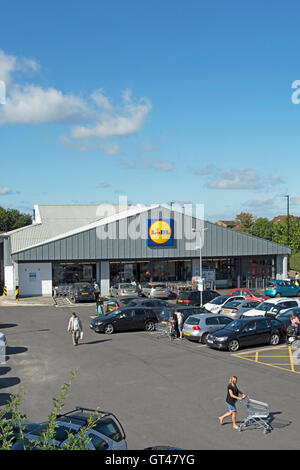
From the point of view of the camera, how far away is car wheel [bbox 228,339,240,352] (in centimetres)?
2050

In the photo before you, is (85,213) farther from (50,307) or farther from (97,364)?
(97,364)

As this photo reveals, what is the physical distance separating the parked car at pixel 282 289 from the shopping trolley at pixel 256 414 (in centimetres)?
2860

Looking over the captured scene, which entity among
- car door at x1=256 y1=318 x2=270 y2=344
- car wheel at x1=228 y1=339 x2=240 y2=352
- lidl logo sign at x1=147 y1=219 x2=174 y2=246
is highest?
lidl logo sign at x1=147 y1=219 x2=174 y2=246

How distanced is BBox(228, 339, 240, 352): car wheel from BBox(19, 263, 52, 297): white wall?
25380 millimetres

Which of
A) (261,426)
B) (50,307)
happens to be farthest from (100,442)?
(50,307)

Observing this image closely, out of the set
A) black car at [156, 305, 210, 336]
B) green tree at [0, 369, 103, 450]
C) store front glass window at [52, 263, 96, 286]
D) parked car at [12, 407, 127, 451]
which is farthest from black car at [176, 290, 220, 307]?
green tree at [0, 369, 103, 450]

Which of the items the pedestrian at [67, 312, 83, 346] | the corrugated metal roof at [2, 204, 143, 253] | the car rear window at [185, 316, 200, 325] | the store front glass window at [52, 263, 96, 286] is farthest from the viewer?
the corrugated metal roof at [2, 204, 143, 253]

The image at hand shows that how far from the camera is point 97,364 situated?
1836 centimetres

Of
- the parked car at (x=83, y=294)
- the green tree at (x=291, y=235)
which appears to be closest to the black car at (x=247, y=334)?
the parked car at (x=83, y=294)

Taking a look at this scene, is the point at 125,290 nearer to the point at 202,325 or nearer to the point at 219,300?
the point at 219,300

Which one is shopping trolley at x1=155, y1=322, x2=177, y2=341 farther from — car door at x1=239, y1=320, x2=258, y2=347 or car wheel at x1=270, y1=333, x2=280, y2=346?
car wheel at x1=270, y1=333, x2=280, y2=346

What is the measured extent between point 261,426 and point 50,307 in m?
26.3

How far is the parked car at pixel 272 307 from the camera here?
87.4 ft

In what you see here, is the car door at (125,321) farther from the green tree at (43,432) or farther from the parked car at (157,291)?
the green tree at (43,432)
